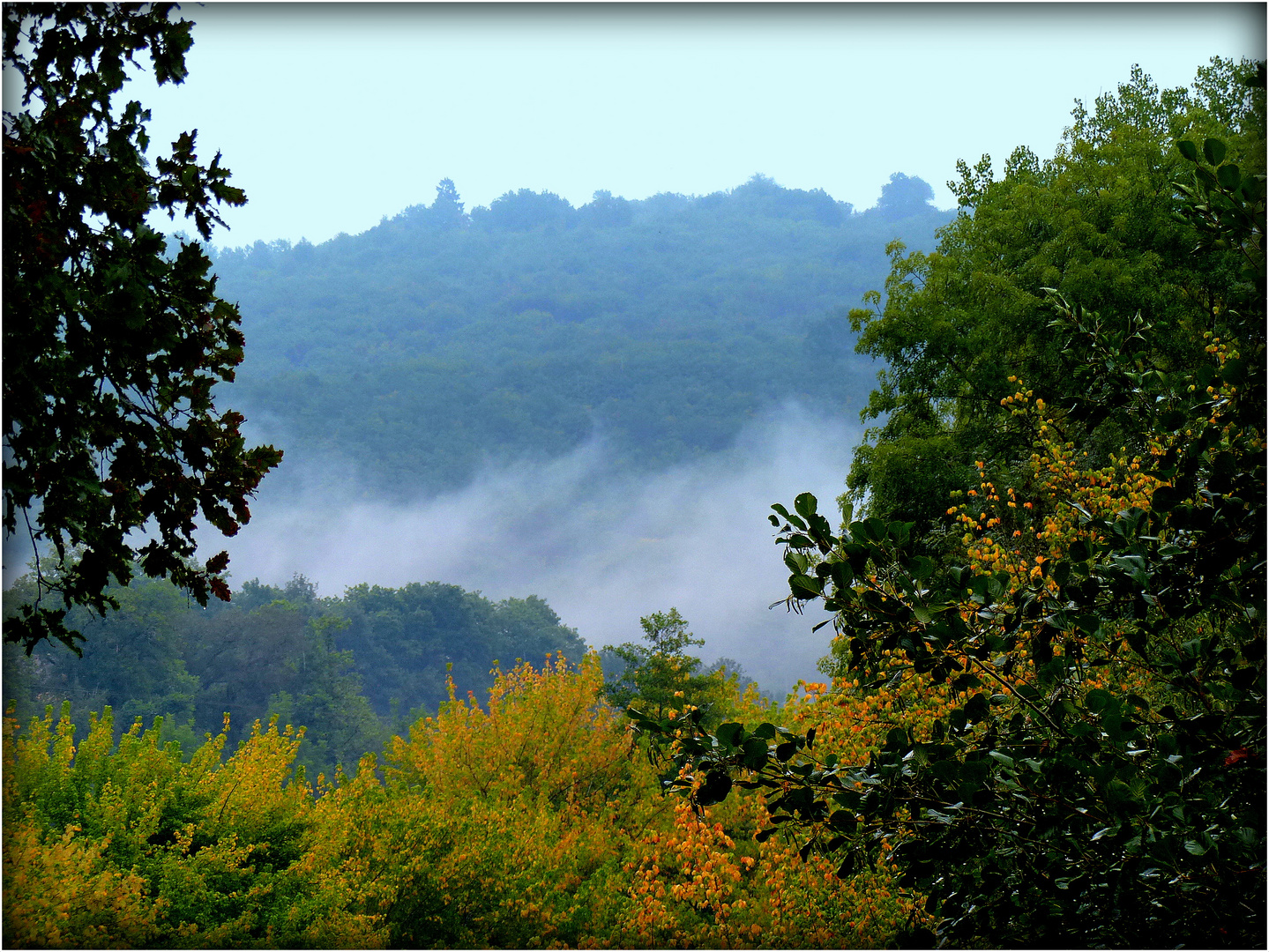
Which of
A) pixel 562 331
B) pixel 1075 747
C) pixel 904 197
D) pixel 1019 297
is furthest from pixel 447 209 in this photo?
pixel 1075 747

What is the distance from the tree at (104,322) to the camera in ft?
9.11

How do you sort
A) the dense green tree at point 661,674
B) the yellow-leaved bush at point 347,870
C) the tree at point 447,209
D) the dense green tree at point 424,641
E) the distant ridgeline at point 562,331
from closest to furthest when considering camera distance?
the yellow-leaved bush at point 347,870 → the dense green tree at point 661,674 → the dense green tree at point 424,641 → the distant ridgeline at point 562,331 → the tree at point 447,209

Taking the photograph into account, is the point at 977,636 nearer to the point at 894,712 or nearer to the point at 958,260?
the point at 894,712

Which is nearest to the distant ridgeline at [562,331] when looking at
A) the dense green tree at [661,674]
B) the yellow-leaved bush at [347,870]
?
the dense green tree at [661,674]

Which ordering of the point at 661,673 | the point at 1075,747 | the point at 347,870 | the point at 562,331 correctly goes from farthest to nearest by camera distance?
the point at 562,331, the point at 661,673, the point at 347,870, the point at 1075,747

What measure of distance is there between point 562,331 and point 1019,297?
90317 mm

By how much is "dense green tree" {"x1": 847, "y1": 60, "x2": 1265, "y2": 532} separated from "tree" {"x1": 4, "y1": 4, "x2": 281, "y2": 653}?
963 cm

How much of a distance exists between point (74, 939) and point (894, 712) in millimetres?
6400

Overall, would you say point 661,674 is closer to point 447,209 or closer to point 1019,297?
point 1019,297

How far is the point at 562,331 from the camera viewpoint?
100 m

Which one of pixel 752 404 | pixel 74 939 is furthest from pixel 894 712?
pixel 752 404

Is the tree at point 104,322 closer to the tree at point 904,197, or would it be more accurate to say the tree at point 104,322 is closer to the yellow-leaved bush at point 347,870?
the yellow-leaved bush at point 347,870

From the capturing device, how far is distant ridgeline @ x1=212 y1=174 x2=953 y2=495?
8762 centimetres

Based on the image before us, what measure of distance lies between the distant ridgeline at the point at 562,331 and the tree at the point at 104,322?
252 feet
